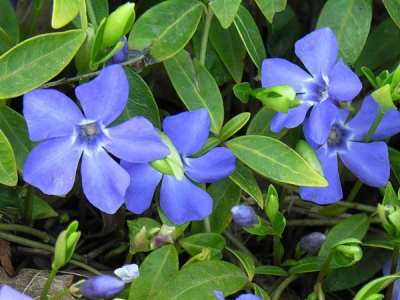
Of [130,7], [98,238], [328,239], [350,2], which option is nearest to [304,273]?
[328,239]

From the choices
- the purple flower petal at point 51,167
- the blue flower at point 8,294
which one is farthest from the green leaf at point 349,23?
the blue flower at point 8,294

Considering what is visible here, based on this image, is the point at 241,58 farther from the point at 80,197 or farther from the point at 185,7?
the point at 80,197

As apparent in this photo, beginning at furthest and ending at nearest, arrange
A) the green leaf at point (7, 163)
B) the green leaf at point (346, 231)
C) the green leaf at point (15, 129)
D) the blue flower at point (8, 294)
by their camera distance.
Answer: the green leaf at point (346, 231)
the green leaf at point (15, 129)
the green leaf at point (7, 163)
the blue flower at point (8, 294)

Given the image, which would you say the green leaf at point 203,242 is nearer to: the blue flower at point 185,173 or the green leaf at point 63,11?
the blue flower at point 185,173

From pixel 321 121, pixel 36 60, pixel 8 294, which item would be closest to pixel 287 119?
pixel 321 121

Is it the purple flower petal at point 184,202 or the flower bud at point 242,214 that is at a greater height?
the purple flower petal at point 184,202

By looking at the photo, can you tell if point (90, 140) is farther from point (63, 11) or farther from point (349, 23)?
point (349, 23)
